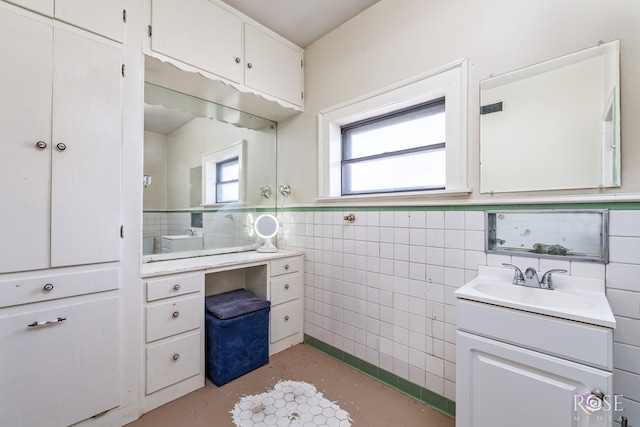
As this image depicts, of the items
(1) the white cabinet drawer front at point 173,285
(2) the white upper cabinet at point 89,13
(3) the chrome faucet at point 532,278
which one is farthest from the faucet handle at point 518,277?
(2) the white upper cabinet at point 89,13

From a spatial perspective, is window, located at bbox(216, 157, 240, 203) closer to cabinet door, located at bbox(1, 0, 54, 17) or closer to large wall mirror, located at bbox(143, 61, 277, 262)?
large wall mirror, located at bbox(143, 61, 277, 262)

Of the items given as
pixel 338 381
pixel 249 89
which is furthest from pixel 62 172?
pixel 338 381

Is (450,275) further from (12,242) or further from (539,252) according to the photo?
(12,242)

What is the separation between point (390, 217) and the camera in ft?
6.23

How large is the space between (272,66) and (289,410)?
2.48m

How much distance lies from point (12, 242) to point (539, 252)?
8.26ft

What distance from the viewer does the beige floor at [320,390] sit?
154 centimetres

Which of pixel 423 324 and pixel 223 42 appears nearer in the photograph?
pixel 423 324

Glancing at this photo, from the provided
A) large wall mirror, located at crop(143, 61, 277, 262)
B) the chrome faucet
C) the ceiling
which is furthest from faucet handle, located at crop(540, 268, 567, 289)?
large wall mirror, located at crop(143, 61, 277, 262)

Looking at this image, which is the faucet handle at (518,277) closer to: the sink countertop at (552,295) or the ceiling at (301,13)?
the sink countertop at (552,295)

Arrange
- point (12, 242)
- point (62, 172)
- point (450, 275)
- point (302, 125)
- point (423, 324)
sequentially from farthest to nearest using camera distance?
point (302, 125) < point (423, 324) < point (450, 275) < point (62, 172) < point (12, 242)

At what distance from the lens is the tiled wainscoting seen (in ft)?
3.80

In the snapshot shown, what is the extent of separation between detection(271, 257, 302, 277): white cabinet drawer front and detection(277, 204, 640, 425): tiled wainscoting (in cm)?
12

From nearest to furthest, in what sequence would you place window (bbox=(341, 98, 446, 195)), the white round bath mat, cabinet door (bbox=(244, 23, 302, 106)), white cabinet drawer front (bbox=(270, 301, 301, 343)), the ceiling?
the white round bath mat < window (bbox=(341, 98, 446, 195)) < the ceiling < cabinet door (bbox=(244, 23, 302, 106)) < white cabinet drawer front (bbox=(270, 301, 301, 343))
